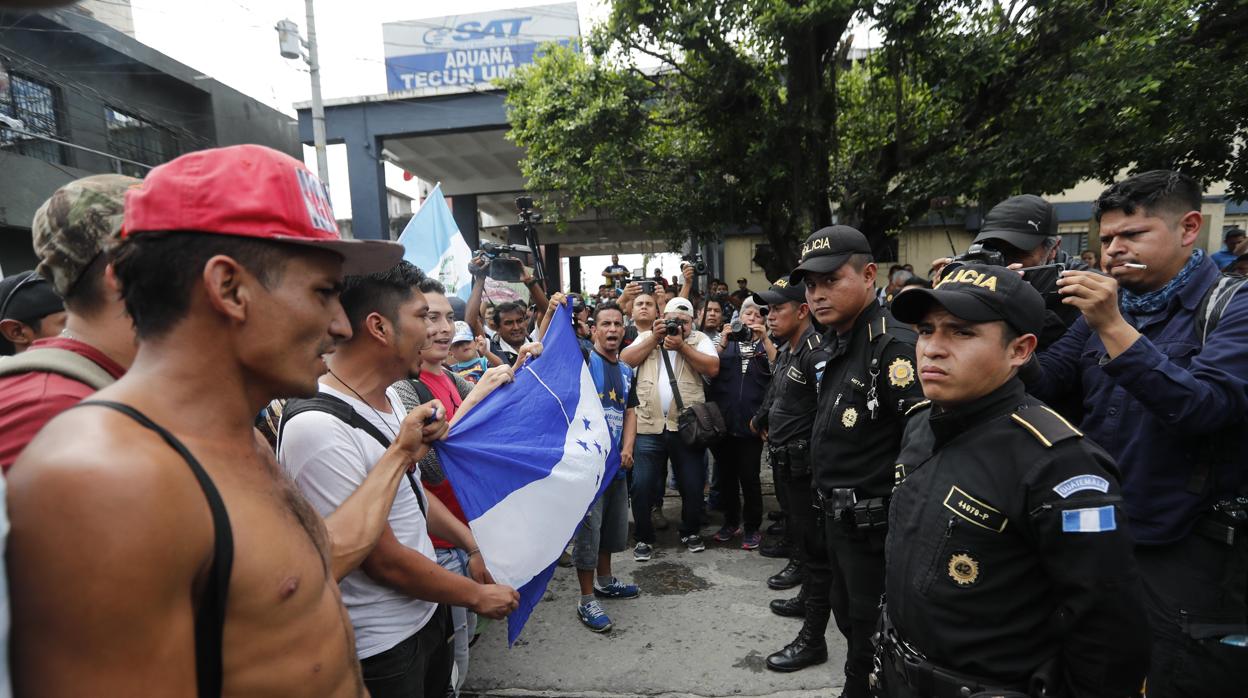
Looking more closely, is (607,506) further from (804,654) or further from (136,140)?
(136,140)

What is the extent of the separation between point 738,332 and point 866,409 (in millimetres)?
2734

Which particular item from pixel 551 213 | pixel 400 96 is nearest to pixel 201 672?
pixel 551 213

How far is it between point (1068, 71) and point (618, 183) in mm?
6013

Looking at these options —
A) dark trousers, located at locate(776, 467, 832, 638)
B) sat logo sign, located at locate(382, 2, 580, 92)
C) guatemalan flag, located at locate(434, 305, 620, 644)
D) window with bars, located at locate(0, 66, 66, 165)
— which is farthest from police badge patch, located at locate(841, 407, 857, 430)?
sat logo sign, located at locate(382, 2, 580, 92)

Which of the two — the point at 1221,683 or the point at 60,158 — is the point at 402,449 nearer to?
the point at 1221,683

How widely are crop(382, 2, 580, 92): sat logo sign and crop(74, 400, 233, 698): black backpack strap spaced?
16507 millimetres

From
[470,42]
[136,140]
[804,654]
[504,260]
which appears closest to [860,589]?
[804,654]

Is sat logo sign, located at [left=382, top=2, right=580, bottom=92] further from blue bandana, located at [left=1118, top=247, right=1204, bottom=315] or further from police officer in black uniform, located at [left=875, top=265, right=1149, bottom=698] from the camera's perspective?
police officer in black uniform, located at [left=875, top=265, right=1149, bottom=698]

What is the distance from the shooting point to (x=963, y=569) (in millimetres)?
1713

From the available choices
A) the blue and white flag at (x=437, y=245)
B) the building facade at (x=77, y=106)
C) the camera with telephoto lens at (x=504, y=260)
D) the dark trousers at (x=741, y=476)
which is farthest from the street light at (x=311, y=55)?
the dark trousers at (x=741, y=476)

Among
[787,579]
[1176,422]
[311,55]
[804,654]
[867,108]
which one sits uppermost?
[311,55]

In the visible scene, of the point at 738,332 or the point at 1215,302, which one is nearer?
the point at 1215,302

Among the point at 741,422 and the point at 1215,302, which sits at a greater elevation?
the point at 1215,302

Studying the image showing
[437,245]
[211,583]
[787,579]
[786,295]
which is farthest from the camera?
[437,245]
